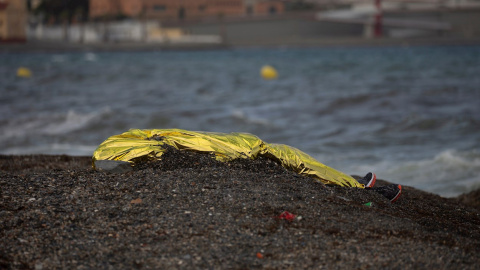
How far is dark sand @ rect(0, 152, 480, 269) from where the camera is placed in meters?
4.23

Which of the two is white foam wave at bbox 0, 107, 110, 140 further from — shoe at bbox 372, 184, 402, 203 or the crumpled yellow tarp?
→ shoe at bbox 372, 184, 402, 203

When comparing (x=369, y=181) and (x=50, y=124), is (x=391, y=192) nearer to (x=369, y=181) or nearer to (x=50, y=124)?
(x=369, y=181)

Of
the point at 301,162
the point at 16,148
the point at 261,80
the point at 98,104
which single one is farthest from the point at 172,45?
the point at 301,162

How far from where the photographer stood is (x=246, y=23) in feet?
323

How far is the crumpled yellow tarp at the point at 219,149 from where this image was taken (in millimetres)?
6004

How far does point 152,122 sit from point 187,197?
444 inches

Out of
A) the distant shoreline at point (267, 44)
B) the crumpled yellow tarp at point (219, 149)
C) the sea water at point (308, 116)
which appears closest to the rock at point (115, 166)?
the crumpled yellow tarp at point (219, 149)

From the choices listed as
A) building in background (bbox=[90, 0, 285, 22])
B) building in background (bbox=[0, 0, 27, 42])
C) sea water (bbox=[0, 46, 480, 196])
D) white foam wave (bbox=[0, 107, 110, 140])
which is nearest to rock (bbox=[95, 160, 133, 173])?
sea water (bbox=[0, 46, 480, 196])

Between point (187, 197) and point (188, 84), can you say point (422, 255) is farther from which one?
point (188, 84)

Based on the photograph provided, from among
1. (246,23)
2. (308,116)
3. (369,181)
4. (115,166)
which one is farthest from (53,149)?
(246,23)

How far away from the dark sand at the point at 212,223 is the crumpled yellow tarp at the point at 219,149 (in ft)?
0.38

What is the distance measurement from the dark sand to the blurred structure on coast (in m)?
84.0

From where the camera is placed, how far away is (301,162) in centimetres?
614

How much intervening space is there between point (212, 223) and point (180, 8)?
350ft
